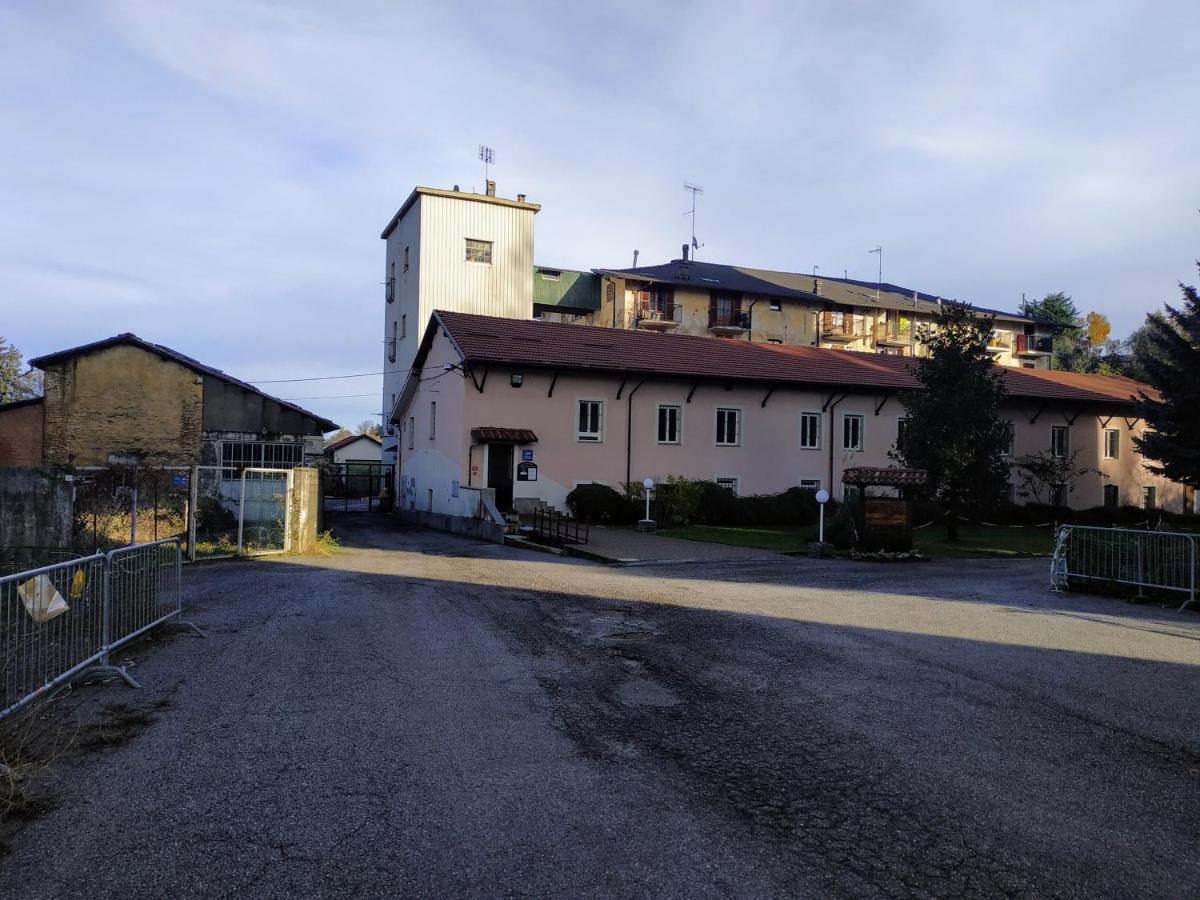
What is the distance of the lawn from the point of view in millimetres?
22078

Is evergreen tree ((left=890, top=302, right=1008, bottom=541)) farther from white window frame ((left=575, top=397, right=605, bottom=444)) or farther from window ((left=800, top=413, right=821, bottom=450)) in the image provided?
white window frame ((left=575, top=397, right=605, bottom=444))

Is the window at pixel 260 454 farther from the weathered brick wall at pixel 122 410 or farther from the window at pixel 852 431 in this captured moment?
the window at pixel 852 431

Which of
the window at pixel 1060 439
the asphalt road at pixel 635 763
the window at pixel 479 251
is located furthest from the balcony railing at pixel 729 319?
the asphalt road at pixel 635 763

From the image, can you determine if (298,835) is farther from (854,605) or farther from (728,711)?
(854,605)

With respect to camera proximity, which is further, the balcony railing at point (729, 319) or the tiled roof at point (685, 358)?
the balcony railing at point (729, 319)

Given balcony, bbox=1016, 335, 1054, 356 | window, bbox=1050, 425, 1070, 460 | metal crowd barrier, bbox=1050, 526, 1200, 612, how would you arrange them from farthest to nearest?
balcony, bbox=1016, 335, 1054, 356, window, bbox=1050, 425, 1070, 460, metal crowd barrier, bbox=1050, 526, 1200, 612

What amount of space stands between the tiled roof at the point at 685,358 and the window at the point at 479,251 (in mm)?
14557

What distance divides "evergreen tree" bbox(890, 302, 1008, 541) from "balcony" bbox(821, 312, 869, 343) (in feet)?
120

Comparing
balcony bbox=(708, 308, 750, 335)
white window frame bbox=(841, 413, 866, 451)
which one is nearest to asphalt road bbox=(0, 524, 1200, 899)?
white window frame bbox=(841, 413, 866, 451)

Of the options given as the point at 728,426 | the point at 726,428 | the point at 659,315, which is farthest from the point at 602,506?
the point at 659,315

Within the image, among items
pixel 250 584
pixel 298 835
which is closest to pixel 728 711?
pixel 298 835

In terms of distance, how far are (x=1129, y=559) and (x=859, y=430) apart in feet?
71.1

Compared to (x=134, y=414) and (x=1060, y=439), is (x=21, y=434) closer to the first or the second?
(x=134, y=414)

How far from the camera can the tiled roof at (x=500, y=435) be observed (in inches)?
1118
